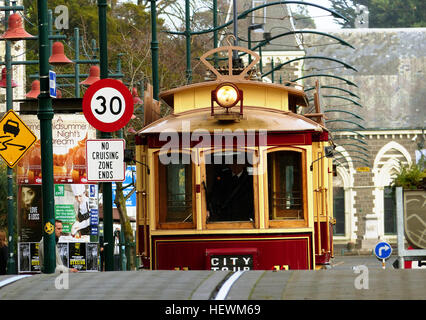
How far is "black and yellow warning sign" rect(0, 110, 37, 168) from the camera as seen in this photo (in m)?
19.4

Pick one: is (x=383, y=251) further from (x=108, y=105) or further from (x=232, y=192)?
(x=108, y=105)

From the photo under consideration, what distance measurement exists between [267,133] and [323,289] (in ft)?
31.5

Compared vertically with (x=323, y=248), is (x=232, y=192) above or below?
above

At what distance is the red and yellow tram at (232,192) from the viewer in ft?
50.6

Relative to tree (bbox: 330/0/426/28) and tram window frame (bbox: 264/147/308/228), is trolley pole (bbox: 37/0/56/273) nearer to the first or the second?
tram window frame (bbox: 264/147/308/228)

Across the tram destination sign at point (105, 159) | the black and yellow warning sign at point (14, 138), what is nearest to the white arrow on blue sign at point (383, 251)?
the black and yellow warning sign at point (14, 138)

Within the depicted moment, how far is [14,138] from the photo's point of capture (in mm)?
19531

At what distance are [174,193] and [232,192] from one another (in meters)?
0.79

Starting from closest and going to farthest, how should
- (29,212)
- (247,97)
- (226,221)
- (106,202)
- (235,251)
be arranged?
1. (235,251)
2. (226,221)
3. (106,202)
4. (247,97)
5. (29,212)

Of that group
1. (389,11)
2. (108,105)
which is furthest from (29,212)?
(389,11)

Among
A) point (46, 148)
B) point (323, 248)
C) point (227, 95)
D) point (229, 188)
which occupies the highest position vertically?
point (227, 95)

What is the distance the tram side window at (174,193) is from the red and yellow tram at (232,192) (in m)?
0.01

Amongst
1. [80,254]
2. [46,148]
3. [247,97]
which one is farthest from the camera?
[80,254]

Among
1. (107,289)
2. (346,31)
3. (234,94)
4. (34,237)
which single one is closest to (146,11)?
(346,31)
